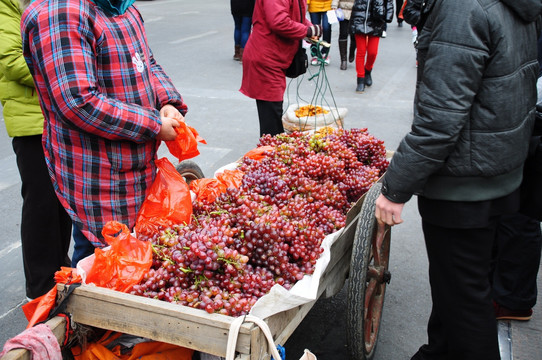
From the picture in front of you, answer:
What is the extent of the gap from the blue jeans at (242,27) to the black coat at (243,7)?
119 mm

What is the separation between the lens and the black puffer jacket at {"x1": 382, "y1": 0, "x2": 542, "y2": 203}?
5.96ft

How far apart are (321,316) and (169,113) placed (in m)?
1.66

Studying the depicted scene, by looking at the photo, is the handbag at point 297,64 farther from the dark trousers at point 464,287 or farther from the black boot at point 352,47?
the black boot at point 352,47

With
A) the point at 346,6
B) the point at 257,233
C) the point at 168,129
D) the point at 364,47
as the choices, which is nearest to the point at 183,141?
the point at 168,129

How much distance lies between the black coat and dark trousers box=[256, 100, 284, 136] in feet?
17.6

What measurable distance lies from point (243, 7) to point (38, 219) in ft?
25.0

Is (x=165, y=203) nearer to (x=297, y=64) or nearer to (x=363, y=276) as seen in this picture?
(x=363, y=276)

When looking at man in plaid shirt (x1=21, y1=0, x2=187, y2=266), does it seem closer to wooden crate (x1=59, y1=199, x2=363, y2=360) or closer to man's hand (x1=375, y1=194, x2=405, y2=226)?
wooden crate (x1=59, y1=199, x2=363, y2=360)

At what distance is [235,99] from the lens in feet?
27.6

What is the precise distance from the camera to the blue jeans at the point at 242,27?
9906 mm

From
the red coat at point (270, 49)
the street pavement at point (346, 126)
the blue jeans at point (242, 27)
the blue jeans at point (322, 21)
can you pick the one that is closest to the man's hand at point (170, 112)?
the street pavement at point (346, 126)

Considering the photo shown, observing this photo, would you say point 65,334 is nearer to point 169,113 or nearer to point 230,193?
point 230,193

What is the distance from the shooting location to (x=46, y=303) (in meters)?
1.96

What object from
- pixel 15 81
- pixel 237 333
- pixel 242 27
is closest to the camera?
pixel 237 333
